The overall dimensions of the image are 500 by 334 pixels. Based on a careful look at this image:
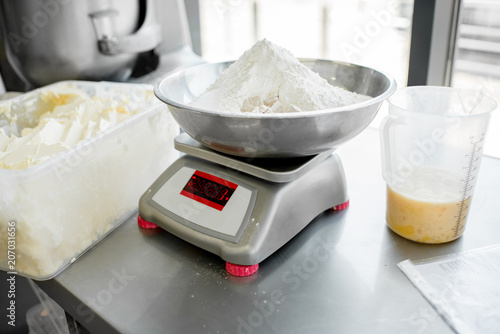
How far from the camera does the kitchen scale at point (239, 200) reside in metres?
0.71

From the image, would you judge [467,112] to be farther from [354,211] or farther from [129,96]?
[129,96]

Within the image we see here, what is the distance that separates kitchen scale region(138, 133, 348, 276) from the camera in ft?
2.35

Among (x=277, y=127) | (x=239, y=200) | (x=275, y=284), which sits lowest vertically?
(x=275, y=284)

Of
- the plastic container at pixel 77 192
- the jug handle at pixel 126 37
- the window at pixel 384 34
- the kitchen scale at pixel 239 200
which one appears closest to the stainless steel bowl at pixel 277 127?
the kitchen scale at pixel 239 200

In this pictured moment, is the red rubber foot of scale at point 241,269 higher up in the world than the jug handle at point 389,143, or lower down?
lower down

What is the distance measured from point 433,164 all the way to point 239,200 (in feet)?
1.30

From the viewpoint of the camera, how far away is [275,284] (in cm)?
72

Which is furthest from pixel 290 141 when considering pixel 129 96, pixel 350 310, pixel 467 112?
pixel 129 96

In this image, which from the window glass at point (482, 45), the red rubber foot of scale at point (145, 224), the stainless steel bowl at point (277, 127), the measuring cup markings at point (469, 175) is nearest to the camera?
the stainless steel bowl at point (277, 127)

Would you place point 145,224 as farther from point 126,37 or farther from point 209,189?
point 126,37

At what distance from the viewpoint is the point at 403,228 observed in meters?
0.81

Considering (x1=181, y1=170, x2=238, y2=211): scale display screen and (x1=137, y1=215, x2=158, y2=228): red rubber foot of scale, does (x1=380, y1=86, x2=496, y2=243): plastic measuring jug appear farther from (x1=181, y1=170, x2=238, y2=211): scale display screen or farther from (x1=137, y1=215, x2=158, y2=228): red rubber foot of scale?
(x1=137, y1=215, x2=158, y2=228): red rubber foot of scale

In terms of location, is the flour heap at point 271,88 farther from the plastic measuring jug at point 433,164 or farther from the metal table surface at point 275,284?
the metal table surface at point 275,284

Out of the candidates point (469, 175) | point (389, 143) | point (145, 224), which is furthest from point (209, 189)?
point (469, 175)
